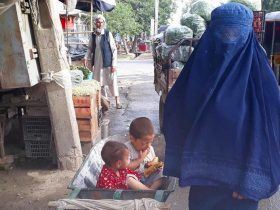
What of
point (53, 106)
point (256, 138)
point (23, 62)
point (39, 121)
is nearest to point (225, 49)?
point (256, 138)

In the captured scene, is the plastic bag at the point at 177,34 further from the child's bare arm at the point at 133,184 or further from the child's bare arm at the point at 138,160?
the child's bare arm at the point at 133,184

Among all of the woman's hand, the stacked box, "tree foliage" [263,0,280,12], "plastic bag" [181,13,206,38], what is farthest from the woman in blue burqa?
"tree foliage" [263,0,280,12]

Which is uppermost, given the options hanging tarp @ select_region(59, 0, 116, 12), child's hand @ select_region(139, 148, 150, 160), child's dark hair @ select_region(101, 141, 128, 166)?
hanging tarp @ select_region(59, 0, 116, 12)

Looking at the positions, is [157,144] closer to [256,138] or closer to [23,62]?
[23,62]

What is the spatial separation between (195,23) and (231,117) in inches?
221

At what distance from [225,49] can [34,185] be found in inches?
142

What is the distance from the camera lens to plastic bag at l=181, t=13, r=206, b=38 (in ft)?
25.0

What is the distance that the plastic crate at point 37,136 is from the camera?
5.85 metres

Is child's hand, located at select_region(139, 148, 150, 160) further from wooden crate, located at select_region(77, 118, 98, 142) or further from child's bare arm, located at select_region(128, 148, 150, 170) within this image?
wooden crate, located at select_region(77, 118, 98, 142)

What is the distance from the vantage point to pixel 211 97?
235cm

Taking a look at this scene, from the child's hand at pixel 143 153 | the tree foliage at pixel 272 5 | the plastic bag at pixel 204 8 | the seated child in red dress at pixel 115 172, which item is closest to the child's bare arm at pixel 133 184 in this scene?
the seated child in red dress at pixel 115 172

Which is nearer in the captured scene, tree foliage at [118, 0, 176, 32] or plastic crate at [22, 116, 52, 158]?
plastic crate at [22, 116, 52, 158]

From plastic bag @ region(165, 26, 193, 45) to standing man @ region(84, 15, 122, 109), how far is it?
199 centimetres

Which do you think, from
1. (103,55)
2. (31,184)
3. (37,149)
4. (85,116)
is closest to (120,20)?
(103,55)
